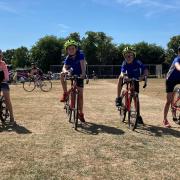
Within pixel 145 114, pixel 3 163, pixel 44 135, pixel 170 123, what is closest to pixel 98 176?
pixel 3 163

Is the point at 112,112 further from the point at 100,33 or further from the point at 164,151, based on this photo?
the point at 100,33

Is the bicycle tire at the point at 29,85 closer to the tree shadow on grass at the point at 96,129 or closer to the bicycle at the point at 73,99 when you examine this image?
the bicycle at the point at 73,99

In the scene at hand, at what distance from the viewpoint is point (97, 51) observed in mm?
100562

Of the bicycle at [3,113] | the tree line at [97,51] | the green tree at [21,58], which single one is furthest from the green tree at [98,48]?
the bicycle at [3,113]

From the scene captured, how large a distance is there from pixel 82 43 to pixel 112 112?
88762mm

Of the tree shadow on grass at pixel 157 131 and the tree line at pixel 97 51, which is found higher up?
the tree line at pixel 97 51

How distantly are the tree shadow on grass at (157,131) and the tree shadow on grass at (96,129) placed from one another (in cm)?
54

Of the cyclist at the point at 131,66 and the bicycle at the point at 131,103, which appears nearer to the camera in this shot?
the bicycle at the point at 131,103

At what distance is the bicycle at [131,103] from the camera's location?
10109 millimetres

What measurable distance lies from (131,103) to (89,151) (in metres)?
3.37

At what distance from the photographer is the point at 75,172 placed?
632 cm

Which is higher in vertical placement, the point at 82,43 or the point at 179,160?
the point at 82,43

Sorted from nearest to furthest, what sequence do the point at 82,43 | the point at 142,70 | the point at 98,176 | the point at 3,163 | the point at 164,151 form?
the point at 98,176 → the point at 3,163 → the point at 164,151 → the point at 142,70 → the point at 82,43

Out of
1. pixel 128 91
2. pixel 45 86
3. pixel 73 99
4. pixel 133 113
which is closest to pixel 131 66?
pixel 128 91
